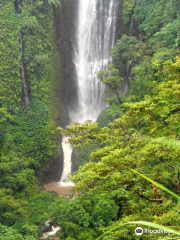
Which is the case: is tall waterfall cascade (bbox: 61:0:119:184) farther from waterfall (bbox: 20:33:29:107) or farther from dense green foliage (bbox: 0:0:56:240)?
waterfall (bbox: 20:33:29:107)

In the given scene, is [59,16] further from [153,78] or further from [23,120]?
[153,78]

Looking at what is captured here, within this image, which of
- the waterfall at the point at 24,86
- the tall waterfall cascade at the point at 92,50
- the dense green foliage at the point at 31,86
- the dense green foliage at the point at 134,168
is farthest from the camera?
the tall waterfall cascade at the point at 92,50

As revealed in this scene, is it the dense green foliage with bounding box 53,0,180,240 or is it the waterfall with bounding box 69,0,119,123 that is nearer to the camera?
the dense green foliage with bounding box 53,0,180,240

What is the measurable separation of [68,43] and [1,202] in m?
15.1

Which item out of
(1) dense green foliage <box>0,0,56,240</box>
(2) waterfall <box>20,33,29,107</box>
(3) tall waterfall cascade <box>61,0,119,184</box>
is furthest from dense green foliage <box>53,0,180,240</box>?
(3) tall waterfall cascade <box>61,0,119,184</box>

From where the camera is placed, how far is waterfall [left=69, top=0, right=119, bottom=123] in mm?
24078

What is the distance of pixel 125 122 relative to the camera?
781cm

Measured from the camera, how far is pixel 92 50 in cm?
2492

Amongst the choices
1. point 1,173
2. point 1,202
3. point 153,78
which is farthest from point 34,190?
point 153,78

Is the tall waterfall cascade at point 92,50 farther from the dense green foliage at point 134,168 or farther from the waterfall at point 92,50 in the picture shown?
the dense green foliage at point 134,168

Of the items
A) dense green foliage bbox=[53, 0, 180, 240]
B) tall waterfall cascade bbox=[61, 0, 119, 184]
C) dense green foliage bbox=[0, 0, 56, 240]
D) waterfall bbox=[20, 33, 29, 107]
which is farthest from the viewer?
tall waterfall cascade bbox=[61, 0, 119, 184]

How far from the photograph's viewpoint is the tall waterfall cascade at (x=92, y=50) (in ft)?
78.9

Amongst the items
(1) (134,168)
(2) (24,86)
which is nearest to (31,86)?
(2) (24,86)


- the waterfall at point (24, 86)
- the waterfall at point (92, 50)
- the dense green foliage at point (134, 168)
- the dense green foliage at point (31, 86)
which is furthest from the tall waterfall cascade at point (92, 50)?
the dense green foliage at point (134, 168)
